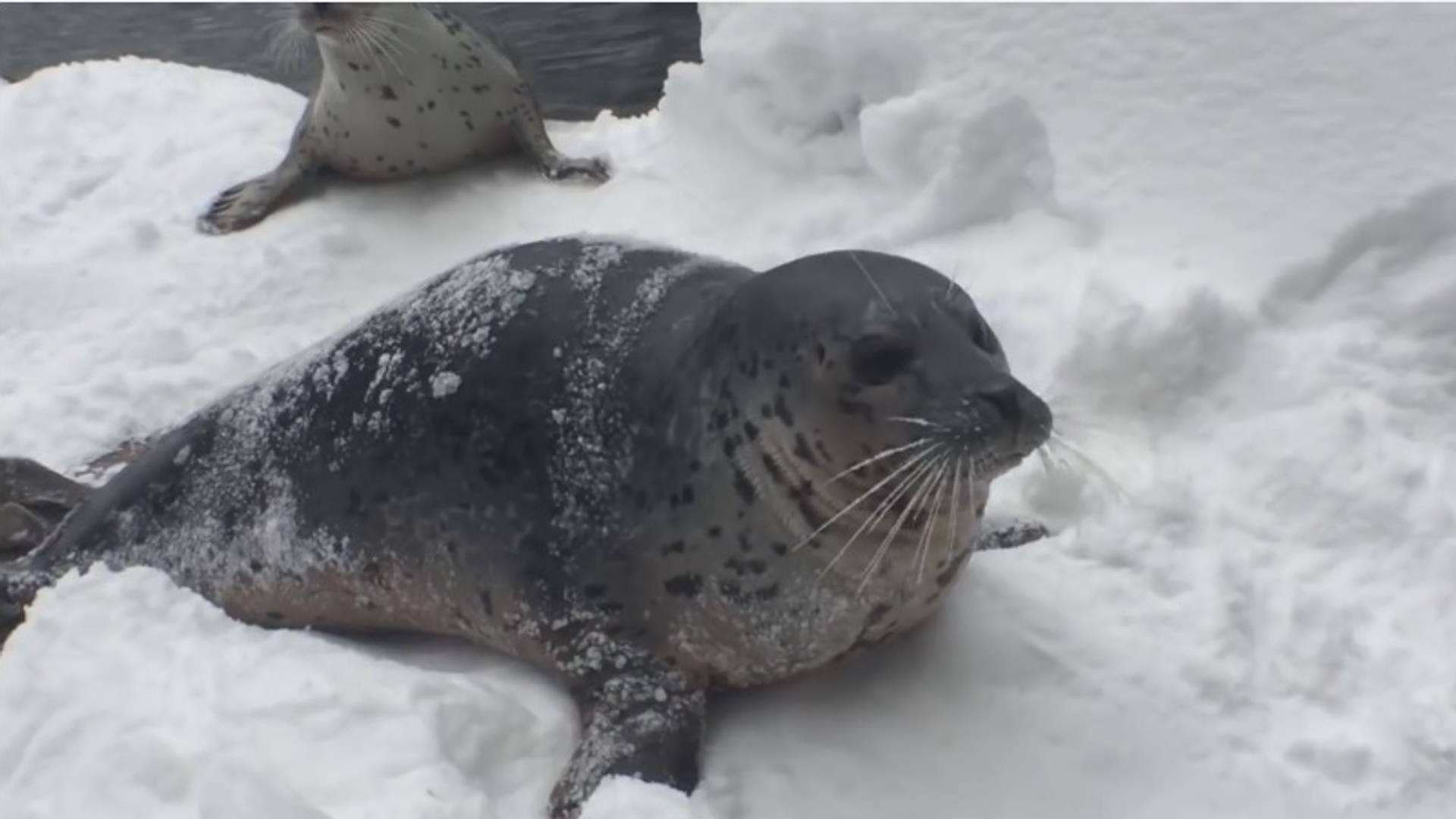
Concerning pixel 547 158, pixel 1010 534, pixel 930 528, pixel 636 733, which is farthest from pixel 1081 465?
pixel 547 158

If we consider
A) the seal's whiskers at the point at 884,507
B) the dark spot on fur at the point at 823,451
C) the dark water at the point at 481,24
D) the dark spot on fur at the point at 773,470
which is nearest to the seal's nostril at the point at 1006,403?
the seal's whiskers at the point at 884,507

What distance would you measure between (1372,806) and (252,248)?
367cm

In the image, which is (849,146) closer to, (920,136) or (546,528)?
(920,136)

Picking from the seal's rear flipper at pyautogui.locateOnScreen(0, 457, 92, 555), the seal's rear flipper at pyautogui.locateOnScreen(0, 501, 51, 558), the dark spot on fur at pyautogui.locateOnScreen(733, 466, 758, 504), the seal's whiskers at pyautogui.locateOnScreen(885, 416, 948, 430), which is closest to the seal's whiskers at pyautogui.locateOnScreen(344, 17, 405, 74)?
the seal's rear flipper at pyautogui.locateOnScreen(0, 457, 92, 555)

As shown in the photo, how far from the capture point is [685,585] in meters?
2.48

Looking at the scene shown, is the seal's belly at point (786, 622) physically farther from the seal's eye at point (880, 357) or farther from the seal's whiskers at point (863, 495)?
the seal's eye at point (880, 357)

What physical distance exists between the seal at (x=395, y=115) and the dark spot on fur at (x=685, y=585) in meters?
2.88

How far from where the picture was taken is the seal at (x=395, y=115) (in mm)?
5219

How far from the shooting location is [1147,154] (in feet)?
12.1

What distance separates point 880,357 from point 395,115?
11.1 ft

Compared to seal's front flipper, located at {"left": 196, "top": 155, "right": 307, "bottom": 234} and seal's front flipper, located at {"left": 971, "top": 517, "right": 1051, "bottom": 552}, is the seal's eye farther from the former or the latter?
seal's front flipper, located at {"left": 196, "top": 155, "right": 307, "bottom": 234}

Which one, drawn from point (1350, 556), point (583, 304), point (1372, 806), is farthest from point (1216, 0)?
point (1372, 806)

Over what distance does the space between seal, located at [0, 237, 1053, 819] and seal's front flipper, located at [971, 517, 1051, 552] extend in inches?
12.1

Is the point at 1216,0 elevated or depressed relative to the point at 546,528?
elevated
